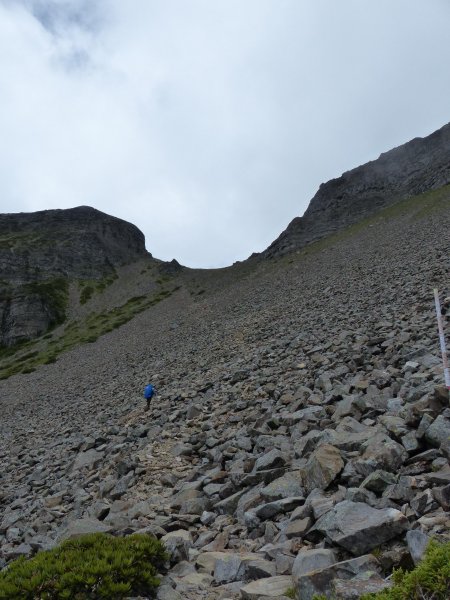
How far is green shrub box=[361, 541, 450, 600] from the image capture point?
11.9 ft

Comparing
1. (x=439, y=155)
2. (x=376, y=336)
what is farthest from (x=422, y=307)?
(x=439, y=155)

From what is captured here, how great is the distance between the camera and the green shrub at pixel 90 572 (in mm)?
5730

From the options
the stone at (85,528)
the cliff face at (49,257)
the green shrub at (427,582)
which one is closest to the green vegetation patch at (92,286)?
the cliff face at (49,257)

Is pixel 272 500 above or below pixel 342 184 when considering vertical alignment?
below

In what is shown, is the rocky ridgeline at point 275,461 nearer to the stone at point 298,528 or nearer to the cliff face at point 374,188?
the stone at point 298,528

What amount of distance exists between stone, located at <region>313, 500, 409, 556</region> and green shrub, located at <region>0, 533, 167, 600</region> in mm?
2695

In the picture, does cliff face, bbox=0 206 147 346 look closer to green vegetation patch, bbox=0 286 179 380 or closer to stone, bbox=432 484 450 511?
green vegetation patch, bbox=0 286 179 380

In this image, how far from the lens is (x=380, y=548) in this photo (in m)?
5.00

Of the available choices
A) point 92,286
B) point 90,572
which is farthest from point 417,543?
point 92,286

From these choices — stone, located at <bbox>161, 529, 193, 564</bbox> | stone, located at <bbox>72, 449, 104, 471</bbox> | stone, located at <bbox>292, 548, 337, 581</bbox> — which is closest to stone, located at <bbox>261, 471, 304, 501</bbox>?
stone, located at <bbox>161, 529, 193, 564</bbox>

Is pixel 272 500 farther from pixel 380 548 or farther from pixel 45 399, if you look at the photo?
pixel 45 399

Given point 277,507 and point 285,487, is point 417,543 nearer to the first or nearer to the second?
point 277,507

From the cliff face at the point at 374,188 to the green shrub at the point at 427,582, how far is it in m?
85.9

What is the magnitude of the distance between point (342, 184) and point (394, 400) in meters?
106
